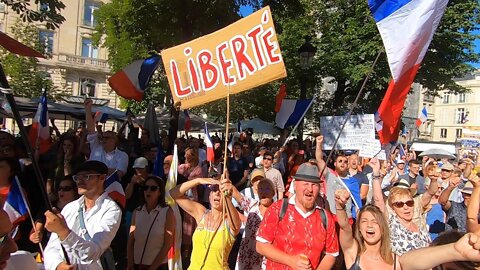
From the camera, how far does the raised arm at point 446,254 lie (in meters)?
2.18

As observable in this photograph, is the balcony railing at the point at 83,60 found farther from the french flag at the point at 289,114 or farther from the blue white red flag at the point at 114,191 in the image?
the blue white red flag at the point at 114,191

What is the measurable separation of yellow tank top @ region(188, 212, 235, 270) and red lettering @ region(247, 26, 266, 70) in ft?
5.15

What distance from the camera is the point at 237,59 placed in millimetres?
4641

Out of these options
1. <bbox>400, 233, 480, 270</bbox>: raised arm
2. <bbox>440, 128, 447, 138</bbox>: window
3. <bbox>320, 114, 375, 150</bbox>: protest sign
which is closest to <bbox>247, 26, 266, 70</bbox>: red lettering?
<bbox>400, 233, 480, 270</bbox>: raised arm

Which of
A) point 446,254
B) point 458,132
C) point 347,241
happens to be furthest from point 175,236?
point 458,132

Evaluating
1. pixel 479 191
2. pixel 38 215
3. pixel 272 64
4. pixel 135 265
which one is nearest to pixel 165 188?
pixel 135 265

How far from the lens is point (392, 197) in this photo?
14.6 ft

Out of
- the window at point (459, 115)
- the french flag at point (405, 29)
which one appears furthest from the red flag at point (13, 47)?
the window at point (459, 115)

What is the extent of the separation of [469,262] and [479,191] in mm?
1533

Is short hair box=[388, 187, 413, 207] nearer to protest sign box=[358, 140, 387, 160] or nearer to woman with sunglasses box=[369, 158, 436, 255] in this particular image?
woman with sunglasses box=[369, 158, 436, 255]

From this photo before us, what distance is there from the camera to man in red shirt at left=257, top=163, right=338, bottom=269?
362 centimetres

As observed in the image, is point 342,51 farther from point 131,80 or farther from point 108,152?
point 108,152

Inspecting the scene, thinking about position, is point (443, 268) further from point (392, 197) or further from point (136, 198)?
point (136, 198)

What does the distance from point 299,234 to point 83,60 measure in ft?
151
